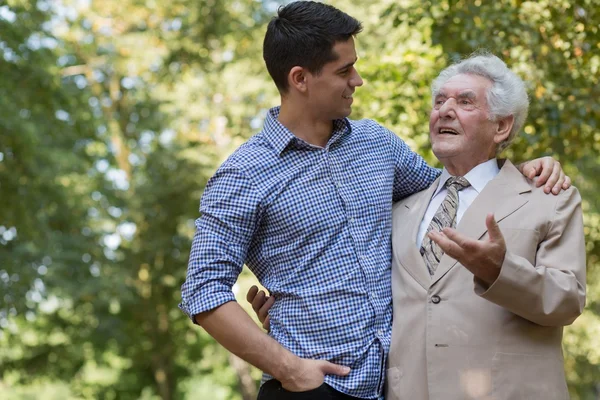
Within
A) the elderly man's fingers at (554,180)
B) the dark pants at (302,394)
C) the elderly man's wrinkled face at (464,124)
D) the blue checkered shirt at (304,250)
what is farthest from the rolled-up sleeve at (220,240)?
the elderly man's fingers at (554,180)

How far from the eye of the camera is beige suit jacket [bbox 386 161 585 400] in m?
2.79

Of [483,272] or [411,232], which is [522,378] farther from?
[411,232]

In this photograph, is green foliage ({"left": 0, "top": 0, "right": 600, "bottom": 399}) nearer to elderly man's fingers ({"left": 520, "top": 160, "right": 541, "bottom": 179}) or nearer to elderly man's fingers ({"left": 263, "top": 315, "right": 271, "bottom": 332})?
elderly man's fingers ({"left": 520, "top": 160, "right": 541, "bottom": 179})

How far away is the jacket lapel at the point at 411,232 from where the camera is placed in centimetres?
312

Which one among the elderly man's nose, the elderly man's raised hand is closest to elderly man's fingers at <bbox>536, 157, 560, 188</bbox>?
the elderly man's nose

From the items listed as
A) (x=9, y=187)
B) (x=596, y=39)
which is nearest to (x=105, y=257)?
(x=9, y=187)

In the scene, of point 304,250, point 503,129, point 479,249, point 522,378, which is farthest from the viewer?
point 503,129

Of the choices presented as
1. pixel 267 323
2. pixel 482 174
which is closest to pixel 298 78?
pixel 482 174

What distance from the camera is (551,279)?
2.75 m

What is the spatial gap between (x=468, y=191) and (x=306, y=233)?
693 mm

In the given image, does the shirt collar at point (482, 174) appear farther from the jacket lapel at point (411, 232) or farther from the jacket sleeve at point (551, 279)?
the jacket sleeve at point (551, 279)

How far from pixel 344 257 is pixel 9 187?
911 centimetres

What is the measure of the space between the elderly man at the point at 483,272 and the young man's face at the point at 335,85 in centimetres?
41

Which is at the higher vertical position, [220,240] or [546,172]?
[220,240]
